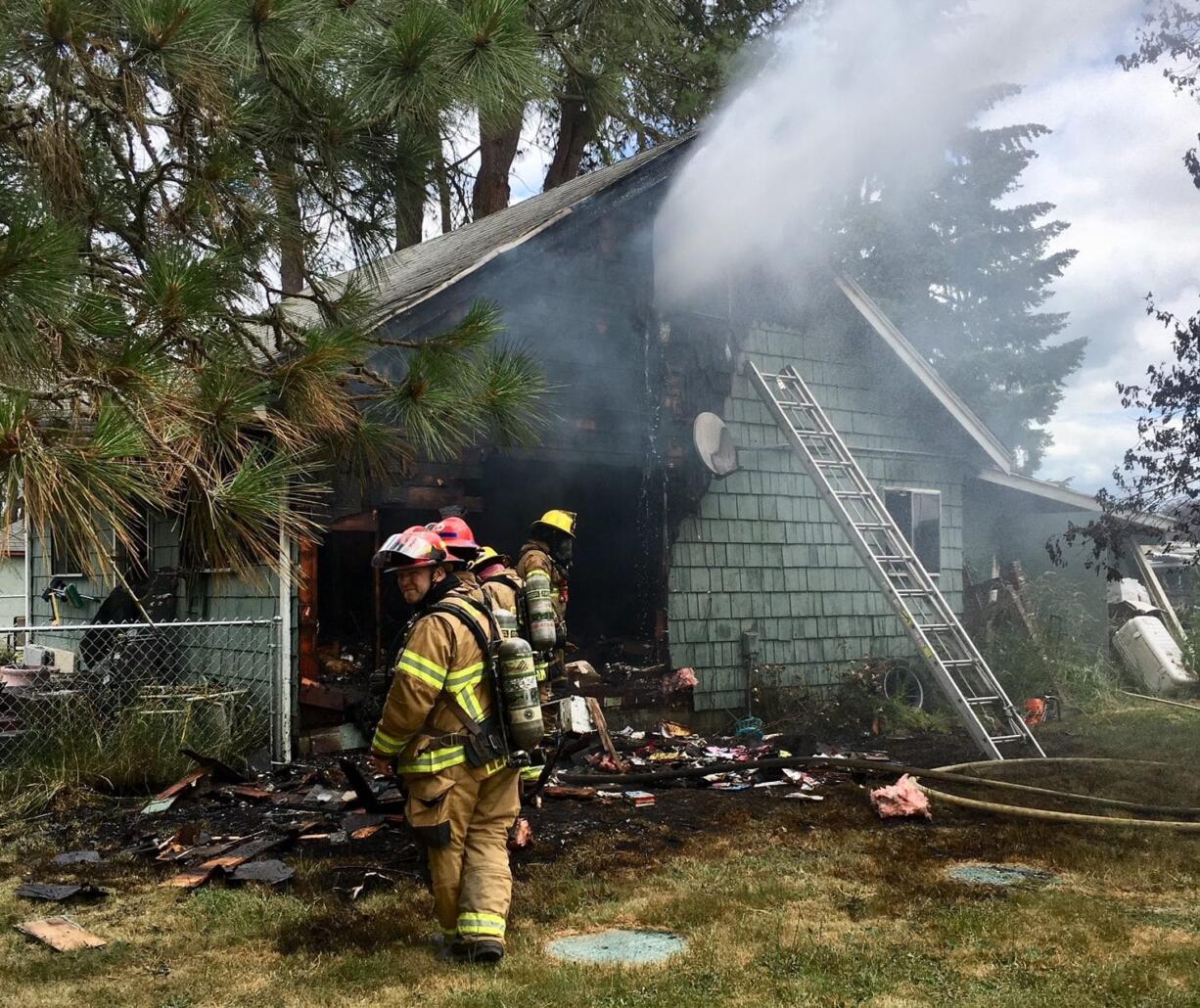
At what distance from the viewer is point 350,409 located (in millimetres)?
5484

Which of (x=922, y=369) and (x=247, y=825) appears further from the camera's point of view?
(x=922, y=369)

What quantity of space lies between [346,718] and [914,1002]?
217 inches

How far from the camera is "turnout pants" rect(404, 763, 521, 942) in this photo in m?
4.04

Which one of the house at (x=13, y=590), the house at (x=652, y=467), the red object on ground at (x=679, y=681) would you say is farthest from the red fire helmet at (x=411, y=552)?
the house at (x=13, y=590)

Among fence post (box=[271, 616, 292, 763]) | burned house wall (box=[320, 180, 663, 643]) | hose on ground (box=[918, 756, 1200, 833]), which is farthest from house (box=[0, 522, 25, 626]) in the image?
hose on ground (box=[918, 756, 1200, 833])

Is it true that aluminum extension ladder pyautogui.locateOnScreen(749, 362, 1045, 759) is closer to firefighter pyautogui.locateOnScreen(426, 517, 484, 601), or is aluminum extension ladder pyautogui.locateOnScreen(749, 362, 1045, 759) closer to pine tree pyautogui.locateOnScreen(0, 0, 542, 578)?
Answer: pine tree pyautogui.locateOnScreen(0, 0, 542, 578)

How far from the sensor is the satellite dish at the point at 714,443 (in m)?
9.94

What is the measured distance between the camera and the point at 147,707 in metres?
7.70

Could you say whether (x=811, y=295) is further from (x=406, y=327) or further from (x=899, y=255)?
(x=899, y=255)

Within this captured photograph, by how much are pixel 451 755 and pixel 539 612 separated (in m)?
2.19

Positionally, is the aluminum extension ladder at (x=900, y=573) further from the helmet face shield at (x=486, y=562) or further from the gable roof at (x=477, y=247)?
the helmet face shield at (x=486, y=562)

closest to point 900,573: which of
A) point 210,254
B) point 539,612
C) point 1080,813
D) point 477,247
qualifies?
point 1080,813

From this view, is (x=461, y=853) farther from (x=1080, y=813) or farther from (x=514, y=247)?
(x=514, y=247)

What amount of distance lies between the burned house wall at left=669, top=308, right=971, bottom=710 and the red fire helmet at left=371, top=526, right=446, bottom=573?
5.70 meters
